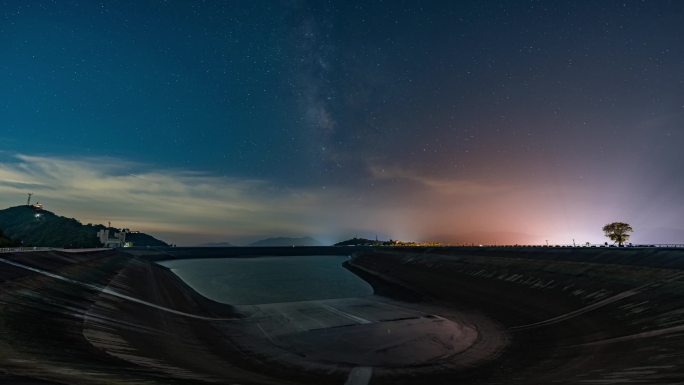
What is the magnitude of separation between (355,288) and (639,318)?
64.1 metres

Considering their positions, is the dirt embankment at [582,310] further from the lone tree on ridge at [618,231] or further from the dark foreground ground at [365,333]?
the lone tree on ridge at [618,231]

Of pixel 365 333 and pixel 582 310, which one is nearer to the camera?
pixel 365 333

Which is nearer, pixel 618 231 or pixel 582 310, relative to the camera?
pixel 582 310

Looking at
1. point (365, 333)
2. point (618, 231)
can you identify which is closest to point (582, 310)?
point (365, 333)

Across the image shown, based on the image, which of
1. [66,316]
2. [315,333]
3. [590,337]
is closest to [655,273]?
[590,337]

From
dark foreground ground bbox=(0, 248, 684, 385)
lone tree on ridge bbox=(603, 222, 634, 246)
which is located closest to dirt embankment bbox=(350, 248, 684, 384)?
dark foreground ground bbox=(0, 248, 684, 385)

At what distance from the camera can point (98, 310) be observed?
117ft

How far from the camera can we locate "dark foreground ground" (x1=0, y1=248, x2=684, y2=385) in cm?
2164

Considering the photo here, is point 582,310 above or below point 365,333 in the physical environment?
above

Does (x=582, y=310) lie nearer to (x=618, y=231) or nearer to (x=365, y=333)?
(x=365, y=333)

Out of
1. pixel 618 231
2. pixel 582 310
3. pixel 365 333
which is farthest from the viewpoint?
pixel 618 231

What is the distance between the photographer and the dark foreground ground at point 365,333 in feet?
71.0

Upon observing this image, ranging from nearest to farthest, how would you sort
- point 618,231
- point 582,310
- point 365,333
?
point 365,333
point 582,310
point 618,231

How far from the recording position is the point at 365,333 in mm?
40781
